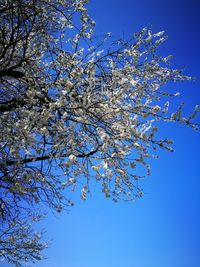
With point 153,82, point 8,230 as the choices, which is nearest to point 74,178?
point 153,82

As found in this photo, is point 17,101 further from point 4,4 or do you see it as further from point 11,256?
point 11,256

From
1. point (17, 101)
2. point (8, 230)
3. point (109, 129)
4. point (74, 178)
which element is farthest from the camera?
point (8, 230)

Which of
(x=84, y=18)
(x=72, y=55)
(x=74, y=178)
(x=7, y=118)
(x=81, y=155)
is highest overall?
(x=84, y=18)

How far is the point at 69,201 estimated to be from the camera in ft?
26.8

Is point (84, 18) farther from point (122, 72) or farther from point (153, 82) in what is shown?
point (153, 82)

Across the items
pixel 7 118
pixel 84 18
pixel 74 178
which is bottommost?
pixel 74 178

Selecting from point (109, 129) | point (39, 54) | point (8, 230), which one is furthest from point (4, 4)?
point (8, 230)

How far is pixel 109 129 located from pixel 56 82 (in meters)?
1.25

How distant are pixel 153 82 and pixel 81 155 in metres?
2.79

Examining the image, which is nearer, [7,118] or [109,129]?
[109,129]

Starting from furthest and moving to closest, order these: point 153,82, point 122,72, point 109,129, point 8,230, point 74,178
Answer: point 8,230 → point 153,82 → point 122,72 → point 109,129 → point 74,178

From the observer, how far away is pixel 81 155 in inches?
246

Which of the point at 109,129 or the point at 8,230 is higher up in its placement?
the point at 8,230

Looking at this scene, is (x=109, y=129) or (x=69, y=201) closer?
(x=109, y=129)
